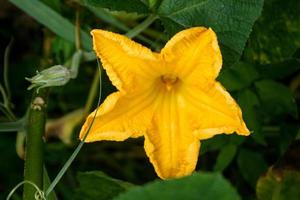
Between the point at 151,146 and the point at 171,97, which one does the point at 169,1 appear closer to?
the point at 171,97

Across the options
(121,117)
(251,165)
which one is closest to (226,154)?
(251,165)

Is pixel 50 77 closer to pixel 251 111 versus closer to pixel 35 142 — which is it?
pixel 35 142

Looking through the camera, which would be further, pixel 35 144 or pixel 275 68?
pixel 275 68

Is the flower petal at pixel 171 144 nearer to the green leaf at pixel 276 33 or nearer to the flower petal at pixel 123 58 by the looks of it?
the flower petal at pixel 123 58

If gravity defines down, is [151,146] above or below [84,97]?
above

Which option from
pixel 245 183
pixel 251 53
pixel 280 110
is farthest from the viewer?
pixel 245 183

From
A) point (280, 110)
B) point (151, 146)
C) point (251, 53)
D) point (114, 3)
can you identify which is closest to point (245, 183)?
point (280, 110)

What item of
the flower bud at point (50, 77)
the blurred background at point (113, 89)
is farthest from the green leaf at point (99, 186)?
the flower bud at point (50, 77)

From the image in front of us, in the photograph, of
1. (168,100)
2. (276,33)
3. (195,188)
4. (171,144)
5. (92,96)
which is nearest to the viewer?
(195,188)
